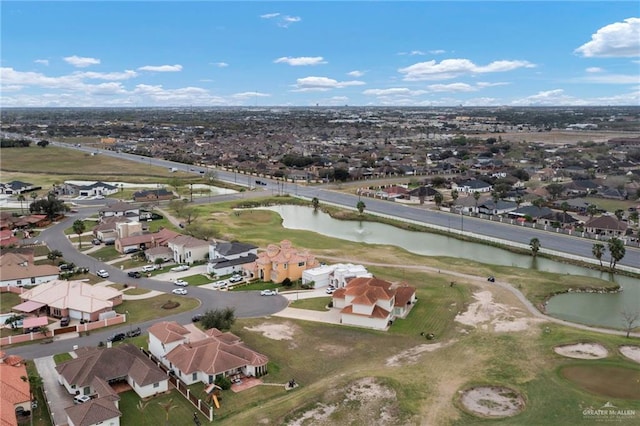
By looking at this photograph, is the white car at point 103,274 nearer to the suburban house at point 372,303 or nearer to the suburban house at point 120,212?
the suburban house at point 372,303

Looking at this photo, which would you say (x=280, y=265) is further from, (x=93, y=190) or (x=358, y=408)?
(x=93, y=190)

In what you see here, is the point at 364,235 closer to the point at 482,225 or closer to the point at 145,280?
the point at 482,225

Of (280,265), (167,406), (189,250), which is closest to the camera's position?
(167,406)

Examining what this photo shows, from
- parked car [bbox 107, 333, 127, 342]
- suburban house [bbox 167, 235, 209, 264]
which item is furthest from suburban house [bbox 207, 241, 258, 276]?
parked car [bbox 107, 333, 127, 342]

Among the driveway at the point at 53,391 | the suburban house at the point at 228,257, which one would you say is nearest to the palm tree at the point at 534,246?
the suburban house at the point at 228,257

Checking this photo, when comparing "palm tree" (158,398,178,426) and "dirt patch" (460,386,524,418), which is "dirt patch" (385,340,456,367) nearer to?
"dirt patch" (460,386,524,418)

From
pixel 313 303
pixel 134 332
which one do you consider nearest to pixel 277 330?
pixel 313 303

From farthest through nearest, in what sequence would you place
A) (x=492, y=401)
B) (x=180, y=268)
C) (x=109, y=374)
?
1. (x=180, y=268)
2. (x=109, y=374)
3. (x=492, y=401)
